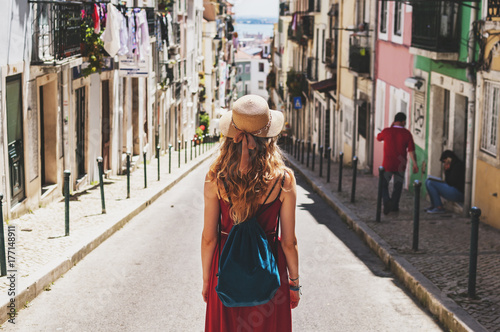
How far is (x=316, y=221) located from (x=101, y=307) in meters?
6.47

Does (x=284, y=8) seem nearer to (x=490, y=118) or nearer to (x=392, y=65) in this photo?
(x=392, y=65)

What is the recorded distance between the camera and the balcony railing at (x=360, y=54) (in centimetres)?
2283

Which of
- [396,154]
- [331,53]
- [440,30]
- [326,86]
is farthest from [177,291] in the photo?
[331,53]

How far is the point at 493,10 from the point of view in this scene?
39.0 feet

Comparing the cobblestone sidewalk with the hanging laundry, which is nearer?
the cobblestone sidewalk

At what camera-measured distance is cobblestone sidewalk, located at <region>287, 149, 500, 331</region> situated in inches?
302

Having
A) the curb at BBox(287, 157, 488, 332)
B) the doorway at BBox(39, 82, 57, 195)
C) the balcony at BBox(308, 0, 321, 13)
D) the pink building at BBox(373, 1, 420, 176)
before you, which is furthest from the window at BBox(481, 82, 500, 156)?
the balcony at BBox(308, 0, 321, 13)

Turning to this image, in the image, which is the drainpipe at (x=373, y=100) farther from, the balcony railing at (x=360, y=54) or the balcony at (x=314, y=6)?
the balcony at (x=314, y=6)

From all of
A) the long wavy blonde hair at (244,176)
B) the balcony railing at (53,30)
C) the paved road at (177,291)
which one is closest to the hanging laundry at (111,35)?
the balcony railing at (53,30)

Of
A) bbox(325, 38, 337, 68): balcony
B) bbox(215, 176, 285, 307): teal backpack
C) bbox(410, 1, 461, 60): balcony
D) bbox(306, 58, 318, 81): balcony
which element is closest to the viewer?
bbox(215, 176, 285, 307): teal backpack

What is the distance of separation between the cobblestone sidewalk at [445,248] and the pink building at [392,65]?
324 cm

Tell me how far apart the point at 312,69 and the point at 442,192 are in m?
26.2

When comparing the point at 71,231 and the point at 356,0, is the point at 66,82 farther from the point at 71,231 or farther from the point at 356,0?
the point at 356,0

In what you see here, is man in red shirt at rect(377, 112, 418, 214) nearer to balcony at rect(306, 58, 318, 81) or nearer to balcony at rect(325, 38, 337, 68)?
balcony at rect(325, 38, 337, 68)
